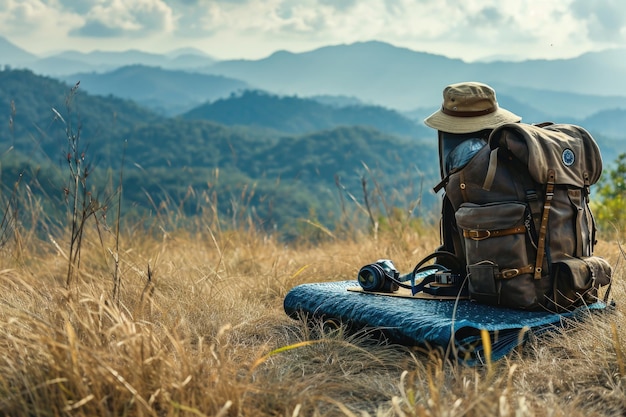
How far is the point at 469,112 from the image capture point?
282cm

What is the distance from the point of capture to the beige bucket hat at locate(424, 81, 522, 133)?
278 cm

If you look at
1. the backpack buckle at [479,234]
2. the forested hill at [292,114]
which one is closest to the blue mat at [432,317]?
the backpack buckle at [479,234]

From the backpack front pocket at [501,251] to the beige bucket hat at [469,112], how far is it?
0.38m

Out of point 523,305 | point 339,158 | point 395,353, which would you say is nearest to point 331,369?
point 395,353

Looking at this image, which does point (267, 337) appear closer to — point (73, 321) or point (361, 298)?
point (361, 298)

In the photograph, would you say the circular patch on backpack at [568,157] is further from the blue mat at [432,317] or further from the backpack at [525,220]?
the blue mat at [432,317]

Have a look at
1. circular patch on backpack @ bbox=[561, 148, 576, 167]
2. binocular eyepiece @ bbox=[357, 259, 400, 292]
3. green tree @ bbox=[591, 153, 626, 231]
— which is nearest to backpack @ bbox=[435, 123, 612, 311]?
circular patch on backpack @ bbox=[561, 148, 576, 167]

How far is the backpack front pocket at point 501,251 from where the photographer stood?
252 centimetres

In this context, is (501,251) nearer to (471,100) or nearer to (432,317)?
(432,317)

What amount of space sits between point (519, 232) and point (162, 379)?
1.46 metres

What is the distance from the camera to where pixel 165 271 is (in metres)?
3.84

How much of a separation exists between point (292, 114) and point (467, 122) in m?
158

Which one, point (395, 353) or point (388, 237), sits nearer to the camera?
point (395, 353)

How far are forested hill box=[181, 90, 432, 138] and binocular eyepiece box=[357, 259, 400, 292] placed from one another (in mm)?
143766
